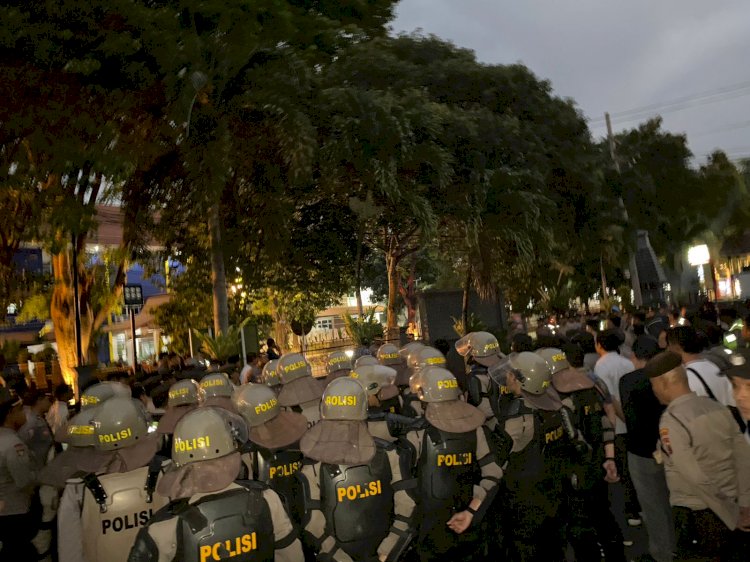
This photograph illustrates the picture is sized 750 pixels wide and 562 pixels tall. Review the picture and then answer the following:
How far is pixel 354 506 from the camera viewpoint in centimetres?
378

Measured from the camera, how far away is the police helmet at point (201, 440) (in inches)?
122

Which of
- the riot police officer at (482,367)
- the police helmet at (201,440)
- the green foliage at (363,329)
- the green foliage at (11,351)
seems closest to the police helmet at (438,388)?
the riot police officer at (482,367)

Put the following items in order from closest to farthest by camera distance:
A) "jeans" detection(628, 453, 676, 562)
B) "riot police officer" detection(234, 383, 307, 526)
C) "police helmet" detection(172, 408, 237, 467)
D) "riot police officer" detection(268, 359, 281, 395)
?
"police helmet" detection(172, 408, 237, 467) → "riot police officer" detection(234, 383, 307, 526) → "jeans" detection(628, 453, 676, 562) → "riot police officer" detection(268, 359, 281, 395)

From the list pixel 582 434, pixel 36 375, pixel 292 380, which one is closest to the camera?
pixel 582 434

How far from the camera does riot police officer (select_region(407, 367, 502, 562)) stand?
4.27m

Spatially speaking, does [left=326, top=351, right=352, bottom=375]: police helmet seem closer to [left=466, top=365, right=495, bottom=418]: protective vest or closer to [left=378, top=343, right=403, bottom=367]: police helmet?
[left=378, top=343, right=403, bottom=367]: police helmet

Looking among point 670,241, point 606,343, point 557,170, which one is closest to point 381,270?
point 670,241

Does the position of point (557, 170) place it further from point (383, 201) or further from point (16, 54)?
point (16, 54)

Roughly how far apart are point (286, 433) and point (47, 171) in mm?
9155

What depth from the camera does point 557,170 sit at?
64.9 feet

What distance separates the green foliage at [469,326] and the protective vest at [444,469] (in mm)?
12941

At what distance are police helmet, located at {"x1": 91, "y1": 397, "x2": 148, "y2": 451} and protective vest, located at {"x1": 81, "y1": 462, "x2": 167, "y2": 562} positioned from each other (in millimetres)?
183

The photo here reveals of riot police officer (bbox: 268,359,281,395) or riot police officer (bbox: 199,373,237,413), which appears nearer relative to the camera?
riot police officer (bbox: 199,373,237,413)

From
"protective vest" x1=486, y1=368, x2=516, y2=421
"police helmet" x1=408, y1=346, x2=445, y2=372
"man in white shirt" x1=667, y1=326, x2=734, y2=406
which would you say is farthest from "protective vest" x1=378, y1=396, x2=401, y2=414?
"man in white shirt" x1=667, y1=326, x2=734, y2=406
